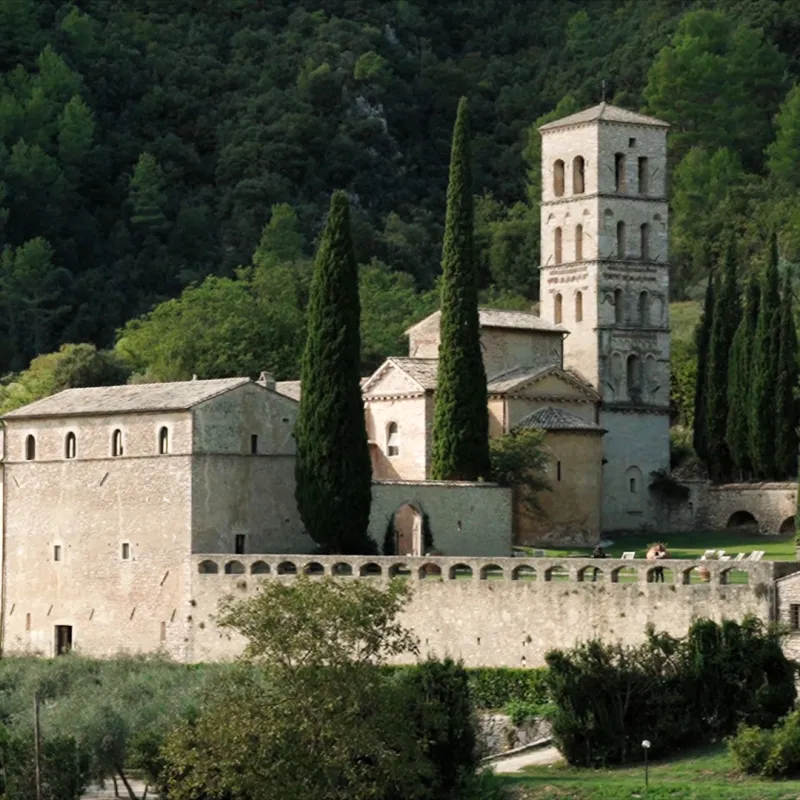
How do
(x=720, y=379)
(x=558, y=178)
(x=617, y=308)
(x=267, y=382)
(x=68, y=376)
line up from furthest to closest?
1. (x=68, y=376)
2. (x=558, y=178)
3. (x=617, y=308)
4. (x=720, y=379)
5. (x=267, y=382)

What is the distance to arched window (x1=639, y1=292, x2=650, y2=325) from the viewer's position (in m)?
84.9

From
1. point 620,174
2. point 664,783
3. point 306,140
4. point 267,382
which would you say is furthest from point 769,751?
point 306,140

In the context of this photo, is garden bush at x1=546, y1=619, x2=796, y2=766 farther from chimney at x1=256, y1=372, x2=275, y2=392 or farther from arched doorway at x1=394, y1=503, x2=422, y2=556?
chimney at x1=256, y1=372, x2=275, y2=392

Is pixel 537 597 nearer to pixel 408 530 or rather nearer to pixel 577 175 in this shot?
pixel 408 530

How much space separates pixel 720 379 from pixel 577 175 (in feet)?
25.0

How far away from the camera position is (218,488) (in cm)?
6931

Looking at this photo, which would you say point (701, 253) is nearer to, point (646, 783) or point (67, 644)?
point (67, 644)

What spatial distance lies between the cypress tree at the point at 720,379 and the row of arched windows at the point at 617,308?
6.79 feet

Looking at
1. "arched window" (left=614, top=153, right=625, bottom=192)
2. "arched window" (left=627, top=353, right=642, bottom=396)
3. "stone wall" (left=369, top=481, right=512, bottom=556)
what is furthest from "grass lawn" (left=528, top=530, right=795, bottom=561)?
"arched window" (left=614, top=153, right=625, bottom=192)

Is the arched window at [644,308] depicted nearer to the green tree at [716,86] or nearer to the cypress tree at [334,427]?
the cypress tree at [334,427]

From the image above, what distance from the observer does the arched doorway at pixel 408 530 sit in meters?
71.8

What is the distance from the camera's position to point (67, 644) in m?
70.8

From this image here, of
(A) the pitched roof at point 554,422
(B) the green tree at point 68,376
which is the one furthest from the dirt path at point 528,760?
(B) the green tree at point 68,376

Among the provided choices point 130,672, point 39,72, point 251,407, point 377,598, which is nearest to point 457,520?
point 251,407
